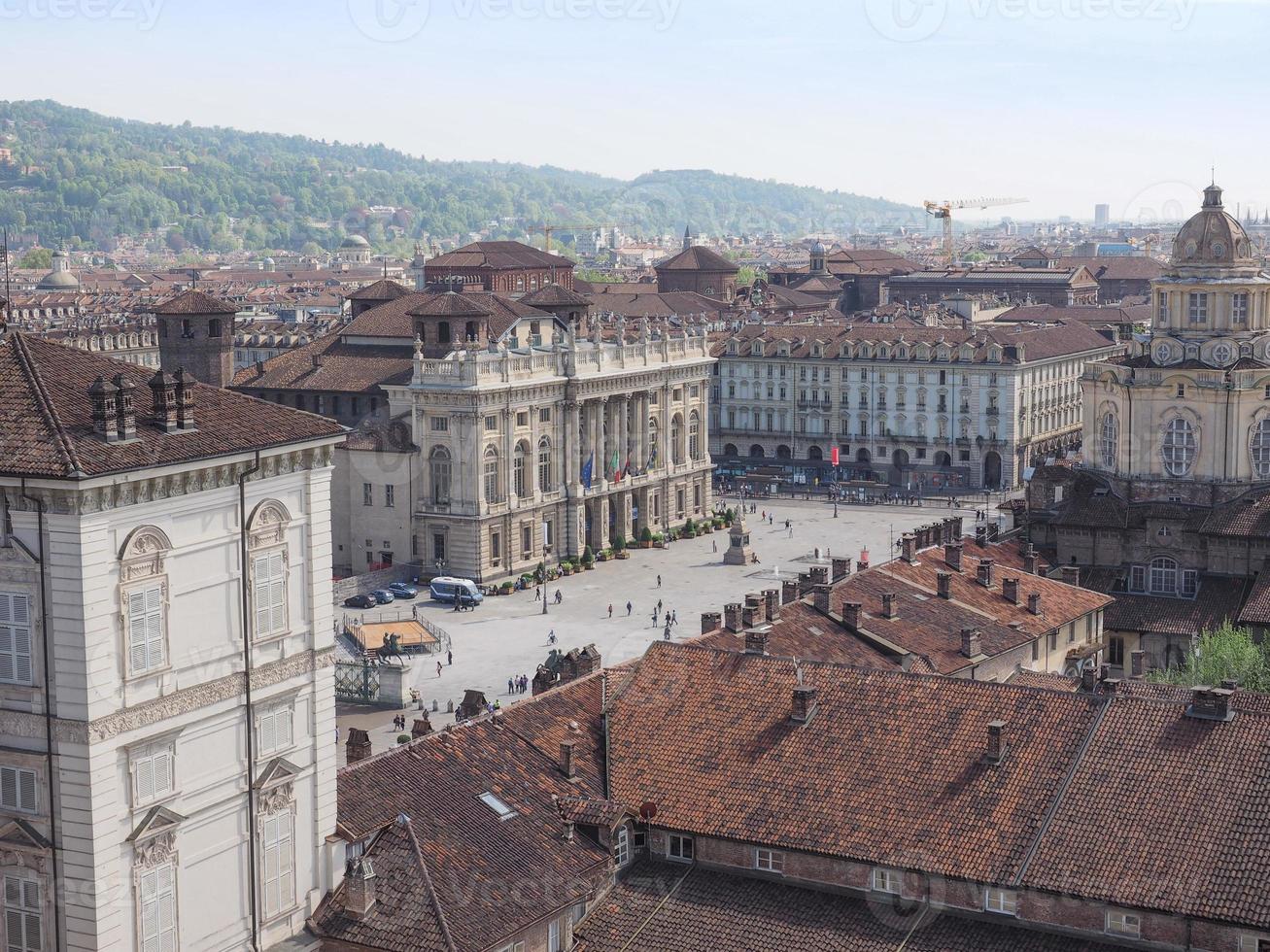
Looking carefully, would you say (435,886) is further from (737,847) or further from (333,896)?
(737,847)

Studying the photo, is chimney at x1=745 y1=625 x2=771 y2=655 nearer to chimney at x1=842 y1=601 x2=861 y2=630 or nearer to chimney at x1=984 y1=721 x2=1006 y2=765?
chimney at x1=984 y1=721 x2=1006 y2=765

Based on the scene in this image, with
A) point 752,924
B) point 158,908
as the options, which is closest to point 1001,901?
point 752,924

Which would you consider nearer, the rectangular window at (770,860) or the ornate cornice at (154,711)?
the ornate cornice at (154,711)

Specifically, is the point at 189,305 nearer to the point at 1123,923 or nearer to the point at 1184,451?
the point at 1184,451

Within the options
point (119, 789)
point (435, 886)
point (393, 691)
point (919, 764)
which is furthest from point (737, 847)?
point (393, 691)

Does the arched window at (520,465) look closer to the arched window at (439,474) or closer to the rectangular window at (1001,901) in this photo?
the arched window at (439,474)

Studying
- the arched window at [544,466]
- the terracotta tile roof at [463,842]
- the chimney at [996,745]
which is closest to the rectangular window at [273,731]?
the terracotta tile roof at [463,842]
